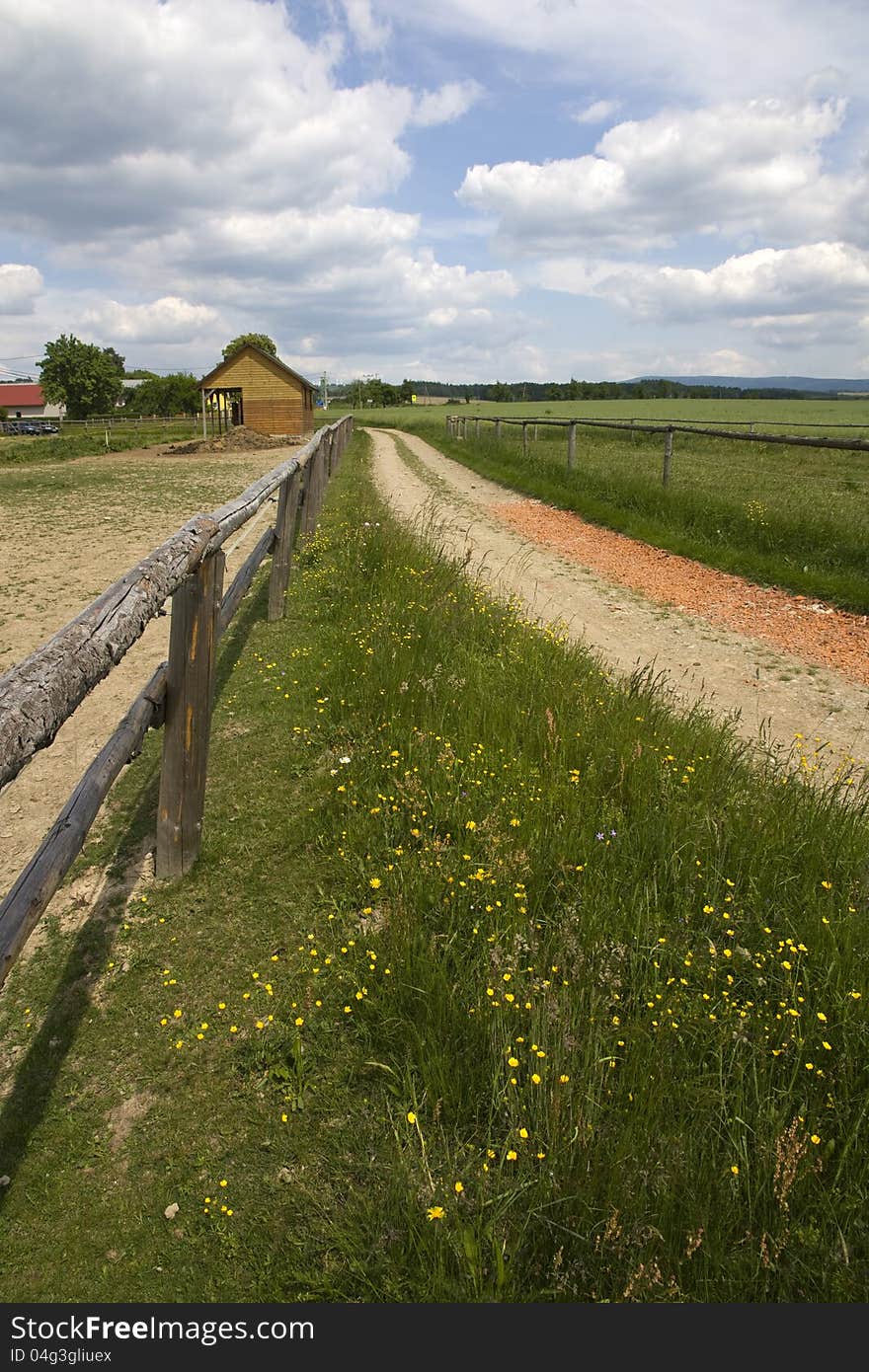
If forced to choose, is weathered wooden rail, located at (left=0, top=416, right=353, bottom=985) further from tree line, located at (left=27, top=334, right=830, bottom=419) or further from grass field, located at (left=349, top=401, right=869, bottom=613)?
tree line, located at (left=27, top=334, right=830, bottom=419)

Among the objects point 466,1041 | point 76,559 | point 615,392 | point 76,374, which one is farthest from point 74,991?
point 615,392

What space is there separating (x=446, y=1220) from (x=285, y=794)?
8.21 feet

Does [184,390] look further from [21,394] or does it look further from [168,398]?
[21,394]

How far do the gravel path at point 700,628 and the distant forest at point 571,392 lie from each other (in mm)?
110468

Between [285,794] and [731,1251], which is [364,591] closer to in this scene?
[285,794]

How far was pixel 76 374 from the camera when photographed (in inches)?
3187

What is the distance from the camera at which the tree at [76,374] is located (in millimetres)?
80500

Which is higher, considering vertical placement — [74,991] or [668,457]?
[668,457]

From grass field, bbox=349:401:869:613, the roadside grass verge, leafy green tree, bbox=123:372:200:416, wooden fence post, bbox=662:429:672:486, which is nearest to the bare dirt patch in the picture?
the roadside grass verge

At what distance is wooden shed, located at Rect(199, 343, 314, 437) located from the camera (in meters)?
41.4

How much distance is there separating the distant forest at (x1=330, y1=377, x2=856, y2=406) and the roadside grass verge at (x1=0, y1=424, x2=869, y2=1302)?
118126 mm

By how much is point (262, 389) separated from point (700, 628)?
39.7 m

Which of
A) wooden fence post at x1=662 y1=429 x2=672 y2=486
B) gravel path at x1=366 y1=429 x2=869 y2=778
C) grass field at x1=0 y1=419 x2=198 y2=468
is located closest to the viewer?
gravel path at x1=366 y1=429 x2=869 y2=778

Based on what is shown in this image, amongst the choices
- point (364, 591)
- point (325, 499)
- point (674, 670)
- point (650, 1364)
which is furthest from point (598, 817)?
point (325, 499)
